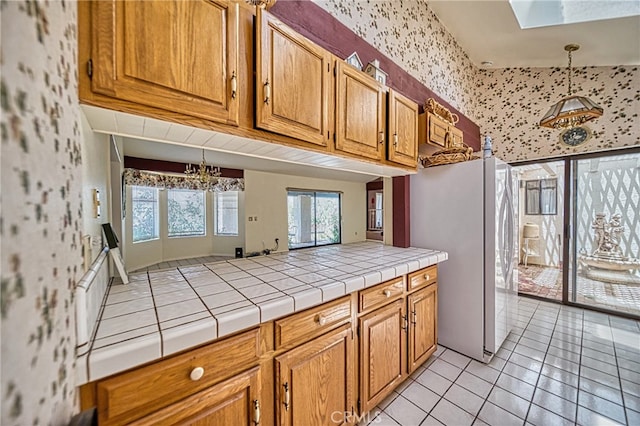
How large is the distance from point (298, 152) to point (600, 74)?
4.06 meters

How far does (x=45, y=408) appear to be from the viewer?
1.29ft

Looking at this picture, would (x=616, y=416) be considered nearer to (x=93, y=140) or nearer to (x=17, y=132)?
(x=17, y=132)

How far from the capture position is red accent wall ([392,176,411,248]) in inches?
94.2

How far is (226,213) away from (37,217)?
5886 millimetres

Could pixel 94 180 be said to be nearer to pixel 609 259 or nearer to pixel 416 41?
pixel 416 41

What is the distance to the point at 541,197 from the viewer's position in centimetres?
417

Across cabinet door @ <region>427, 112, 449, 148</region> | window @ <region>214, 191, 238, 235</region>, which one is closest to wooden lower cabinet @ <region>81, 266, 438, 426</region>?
cabinet door @ <region>427, 112, 449, 148</region>

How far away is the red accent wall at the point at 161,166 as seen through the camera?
4496 millimetres

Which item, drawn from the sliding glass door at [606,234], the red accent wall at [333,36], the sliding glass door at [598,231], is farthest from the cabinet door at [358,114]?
the sliding glass door at [606,234]

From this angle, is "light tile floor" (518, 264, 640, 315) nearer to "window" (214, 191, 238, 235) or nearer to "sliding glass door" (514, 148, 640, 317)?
"sliding glass door" (514, 148, 640, 317)

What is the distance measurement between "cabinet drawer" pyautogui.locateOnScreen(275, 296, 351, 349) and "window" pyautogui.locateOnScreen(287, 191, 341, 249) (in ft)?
13.8

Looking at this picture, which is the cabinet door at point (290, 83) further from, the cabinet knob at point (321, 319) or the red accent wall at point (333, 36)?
the cabinet knob at point (321, 319)

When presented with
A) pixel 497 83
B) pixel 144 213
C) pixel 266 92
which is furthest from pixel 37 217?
pixel 144 213

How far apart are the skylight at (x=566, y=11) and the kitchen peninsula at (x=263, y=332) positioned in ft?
9.28
